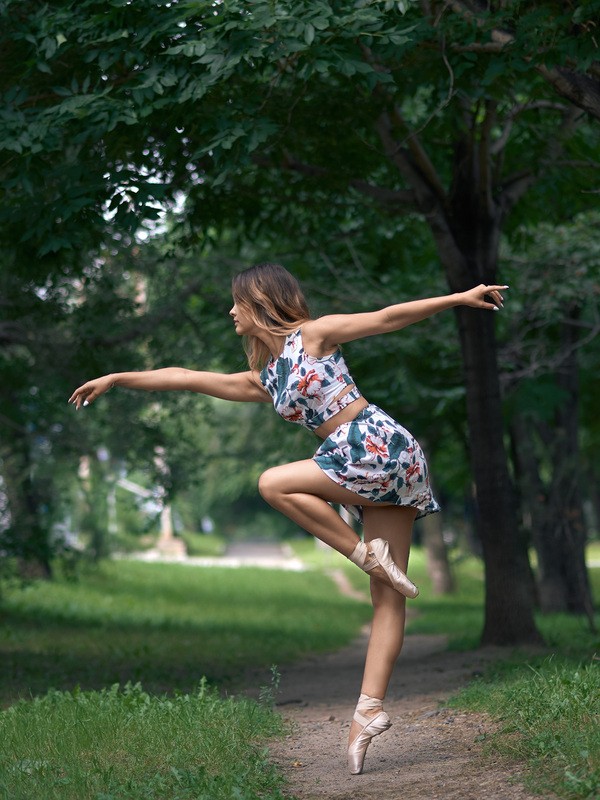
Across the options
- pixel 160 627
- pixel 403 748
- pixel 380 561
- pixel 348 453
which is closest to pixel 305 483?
pixel 348 453

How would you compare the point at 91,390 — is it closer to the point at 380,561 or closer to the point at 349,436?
the point at 349,436

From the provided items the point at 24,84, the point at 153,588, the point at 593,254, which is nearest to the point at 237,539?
the point at 153,588

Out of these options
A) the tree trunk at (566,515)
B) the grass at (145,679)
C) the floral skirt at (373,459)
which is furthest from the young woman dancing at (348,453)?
the tree trunk at (566,515)

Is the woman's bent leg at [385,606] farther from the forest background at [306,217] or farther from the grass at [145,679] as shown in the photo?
the forest background at [306,217]

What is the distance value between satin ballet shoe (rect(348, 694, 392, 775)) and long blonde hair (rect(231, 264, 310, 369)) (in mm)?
1657

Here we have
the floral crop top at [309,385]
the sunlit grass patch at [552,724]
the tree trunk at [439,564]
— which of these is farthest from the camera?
the tree trunk at [439,564]

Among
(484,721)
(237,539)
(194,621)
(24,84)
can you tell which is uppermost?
(24,84)

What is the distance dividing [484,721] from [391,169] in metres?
6.56

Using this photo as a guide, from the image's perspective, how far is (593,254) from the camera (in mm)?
13602

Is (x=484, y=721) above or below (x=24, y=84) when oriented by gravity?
below

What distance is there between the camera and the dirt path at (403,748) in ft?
15.8

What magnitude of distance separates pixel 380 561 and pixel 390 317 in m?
1.04

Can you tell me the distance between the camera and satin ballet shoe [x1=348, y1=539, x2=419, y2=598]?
5.06 metres

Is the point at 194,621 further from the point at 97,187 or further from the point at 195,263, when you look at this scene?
the point at 97,187
